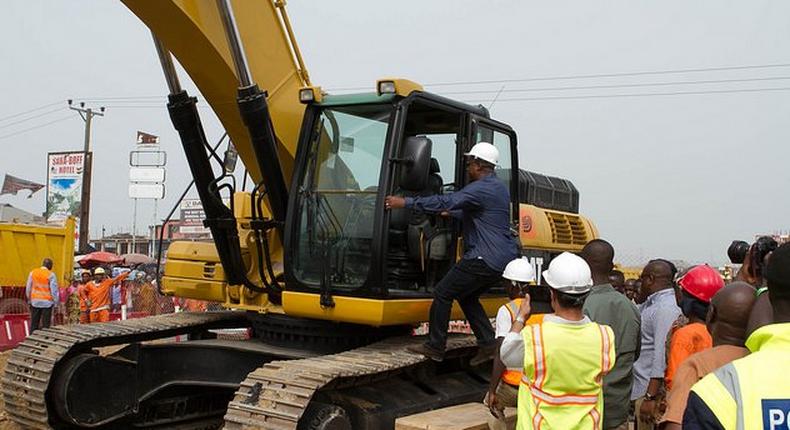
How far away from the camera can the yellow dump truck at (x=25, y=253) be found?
54.8 feet

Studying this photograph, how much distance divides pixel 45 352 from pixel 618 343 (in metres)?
4.44

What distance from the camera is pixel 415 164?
5824 mm

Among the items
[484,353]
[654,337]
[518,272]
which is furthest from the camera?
[484,353]

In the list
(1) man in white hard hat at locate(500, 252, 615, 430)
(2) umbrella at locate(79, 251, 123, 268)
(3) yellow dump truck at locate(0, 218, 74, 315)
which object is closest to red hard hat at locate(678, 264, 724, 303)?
(1) man in white hard hat at locate(500, 252, 615, 430)

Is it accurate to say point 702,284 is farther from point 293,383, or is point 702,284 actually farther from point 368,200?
point 293,383

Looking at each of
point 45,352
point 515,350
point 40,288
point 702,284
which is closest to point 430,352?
point 702,284

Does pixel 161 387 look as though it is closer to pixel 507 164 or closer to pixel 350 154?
pixel 350 154

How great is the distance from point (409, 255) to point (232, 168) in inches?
65.5

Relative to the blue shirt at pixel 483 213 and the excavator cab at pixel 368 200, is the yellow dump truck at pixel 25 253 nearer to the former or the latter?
the excavator cab at pixel 368 200

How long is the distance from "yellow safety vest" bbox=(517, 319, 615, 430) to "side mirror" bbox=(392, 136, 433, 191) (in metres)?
2.26

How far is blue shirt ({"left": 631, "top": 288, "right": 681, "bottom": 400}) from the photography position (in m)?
5.52

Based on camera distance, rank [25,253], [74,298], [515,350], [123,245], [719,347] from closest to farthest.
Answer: [719,347], [515,350], [74,298], [25,253], [123,245]

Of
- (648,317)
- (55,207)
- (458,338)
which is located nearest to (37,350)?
(458,338)

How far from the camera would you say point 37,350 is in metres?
6.54
